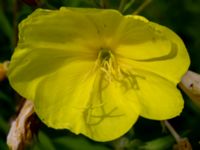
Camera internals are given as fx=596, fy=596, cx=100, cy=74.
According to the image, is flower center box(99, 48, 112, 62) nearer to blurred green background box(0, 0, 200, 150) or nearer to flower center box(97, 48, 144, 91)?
flower center box(97, 48, 144, 91)

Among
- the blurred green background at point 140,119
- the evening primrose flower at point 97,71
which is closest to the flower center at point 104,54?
the evening primrose flower at point 97,71

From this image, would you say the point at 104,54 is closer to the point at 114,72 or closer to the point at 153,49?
the point at 114,72

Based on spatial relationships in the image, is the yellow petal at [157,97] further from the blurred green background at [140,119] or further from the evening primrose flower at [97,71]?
the blurred green background at [140,119]

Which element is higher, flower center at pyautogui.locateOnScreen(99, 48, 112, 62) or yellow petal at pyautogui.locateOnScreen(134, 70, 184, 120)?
flower center at pyautogui.locateOnScreen(99, 48, 112, 62)

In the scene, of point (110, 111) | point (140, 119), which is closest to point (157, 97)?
point (110, 111)

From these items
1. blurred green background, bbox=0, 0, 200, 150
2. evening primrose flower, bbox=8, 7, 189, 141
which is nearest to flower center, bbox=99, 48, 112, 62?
evening primrose flower, bbox=8, 7, 189, 141

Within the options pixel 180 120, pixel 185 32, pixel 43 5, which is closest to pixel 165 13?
pixel 185 32
